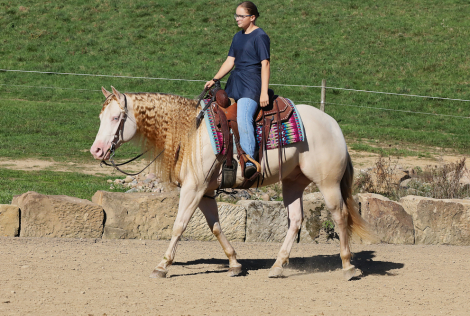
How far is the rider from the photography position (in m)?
5.71

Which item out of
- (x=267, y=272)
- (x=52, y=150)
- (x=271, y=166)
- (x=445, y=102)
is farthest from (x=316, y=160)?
(x=445, y=102)

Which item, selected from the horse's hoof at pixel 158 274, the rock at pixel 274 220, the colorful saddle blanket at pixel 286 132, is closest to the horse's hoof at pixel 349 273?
the colorful saddle blanket at pixel 286 132

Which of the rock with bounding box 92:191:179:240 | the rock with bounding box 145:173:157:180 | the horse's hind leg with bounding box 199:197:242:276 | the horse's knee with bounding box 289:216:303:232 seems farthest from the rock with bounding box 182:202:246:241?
the rock with bounding box 145:173:157:180

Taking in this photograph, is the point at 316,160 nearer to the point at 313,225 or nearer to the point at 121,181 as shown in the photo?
the point at 313,225

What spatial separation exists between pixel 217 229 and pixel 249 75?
1.58m

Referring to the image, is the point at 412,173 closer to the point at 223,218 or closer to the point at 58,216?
the point at 223,218

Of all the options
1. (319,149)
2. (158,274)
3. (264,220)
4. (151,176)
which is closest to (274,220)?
(264,220)

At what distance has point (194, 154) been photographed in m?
5.69

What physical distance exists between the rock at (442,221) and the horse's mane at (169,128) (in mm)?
3640

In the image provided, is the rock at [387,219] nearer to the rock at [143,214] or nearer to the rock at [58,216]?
the rock at [143,214]

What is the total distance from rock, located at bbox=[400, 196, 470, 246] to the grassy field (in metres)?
6.17

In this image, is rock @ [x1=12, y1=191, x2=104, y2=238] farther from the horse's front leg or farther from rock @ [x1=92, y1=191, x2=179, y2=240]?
the horse's front leg

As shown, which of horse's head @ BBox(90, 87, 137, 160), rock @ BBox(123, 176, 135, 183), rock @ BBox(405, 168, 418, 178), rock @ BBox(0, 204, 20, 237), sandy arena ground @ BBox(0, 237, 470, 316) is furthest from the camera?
rock @ BBox(405, 168, 418, 178)

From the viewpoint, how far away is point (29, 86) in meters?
18.7
